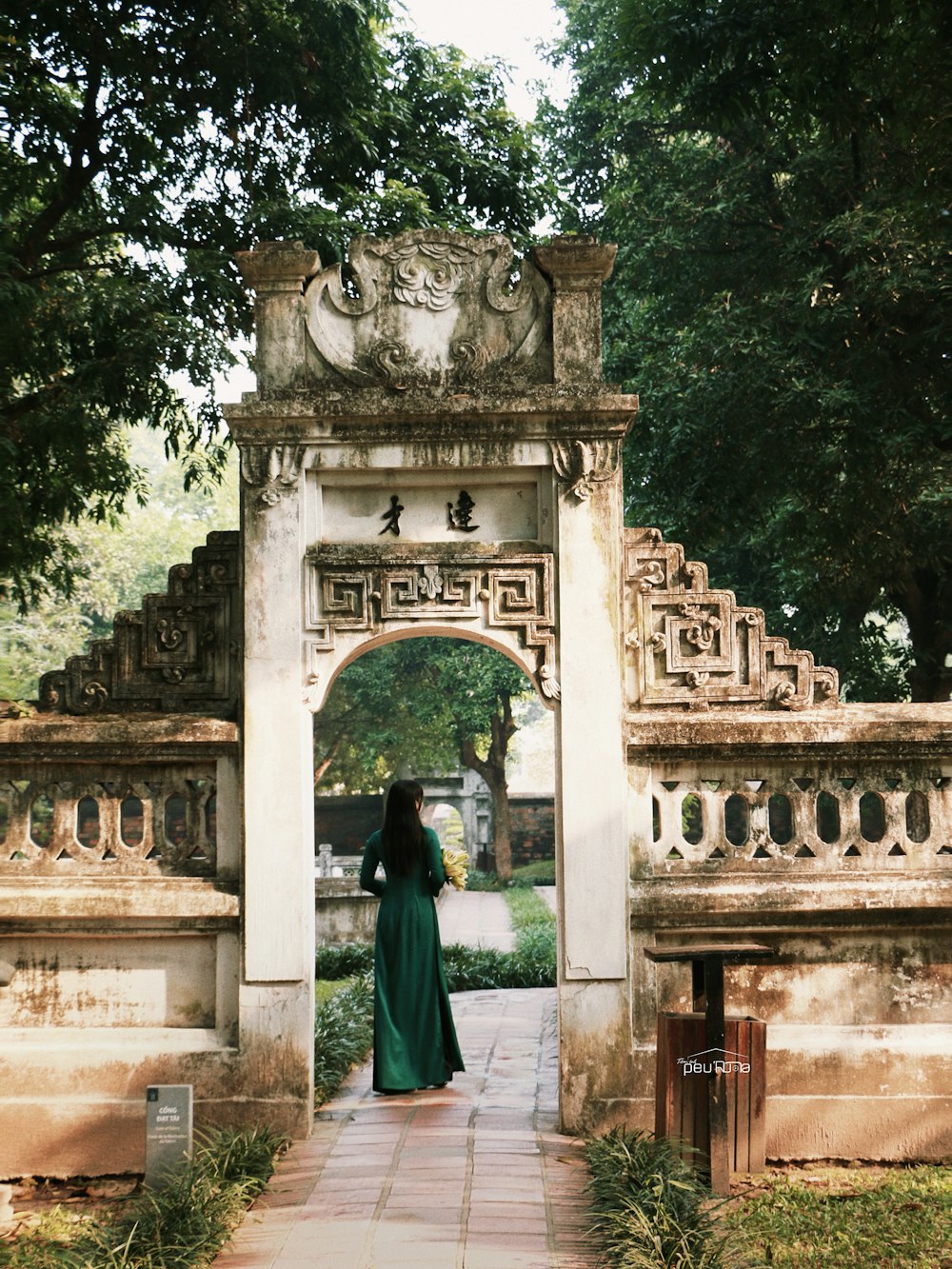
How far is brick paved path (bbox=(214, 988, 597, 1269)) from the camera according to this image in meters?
4.89

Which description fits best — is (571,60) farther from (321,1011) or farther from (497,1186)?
(497,1186)

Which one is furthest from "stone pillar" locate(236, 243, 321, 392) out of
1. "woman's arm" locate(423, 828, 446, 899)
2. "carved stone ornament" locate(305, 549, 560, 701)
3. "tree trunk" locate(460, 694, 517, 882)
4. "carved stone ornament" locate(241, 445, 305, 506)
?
"tree trunk" locate(460, 694, 517, 882)

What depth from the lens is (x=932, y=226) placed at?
7062 mm

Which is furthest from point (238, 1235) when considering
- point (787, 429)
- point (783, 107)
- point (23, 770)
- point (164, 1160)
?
point (787, 429)

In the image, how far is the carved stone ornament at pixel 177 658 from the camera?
6.99m

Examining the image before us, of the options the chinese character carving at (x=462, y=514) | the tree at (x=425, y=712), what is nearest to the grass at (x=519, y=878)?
the tree at (x=425, y=712)

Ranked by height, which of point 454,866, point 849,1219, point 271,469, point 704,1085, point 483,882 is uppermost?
point 271,469

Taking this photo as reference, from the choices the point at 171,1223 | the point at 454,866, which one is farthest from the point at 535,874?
the point at 171,1223

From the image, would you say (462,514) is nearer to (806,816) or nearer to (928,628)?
→ (806,816)

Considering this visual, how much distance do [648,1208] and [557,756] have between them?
236cm

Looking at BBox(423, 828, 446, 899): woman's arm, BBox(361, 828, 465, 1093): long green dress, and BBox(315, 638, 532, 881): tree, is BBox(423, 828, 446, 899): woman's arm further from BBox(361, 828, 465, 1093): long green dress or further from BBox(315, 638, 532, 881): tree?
BBox(315, 638, 532, 881): tree

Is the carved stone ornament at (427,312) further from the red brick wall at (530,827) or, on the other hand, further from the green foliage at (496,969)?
the red brick wall at (530,827)

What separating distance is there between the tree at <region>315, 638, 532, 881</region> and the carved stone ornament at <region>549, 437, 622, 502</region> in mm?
17137

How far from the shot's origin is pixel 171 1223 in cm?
510
